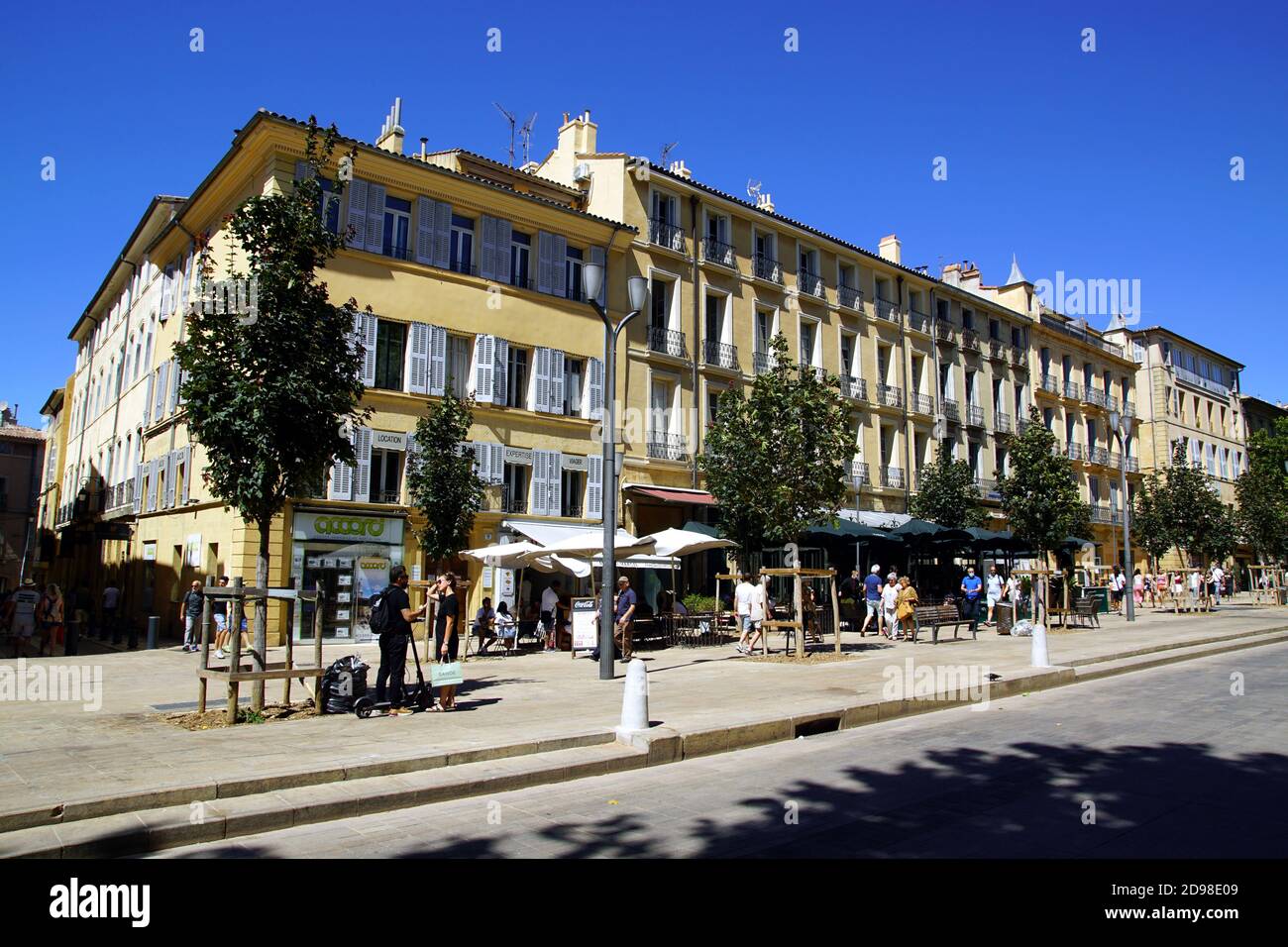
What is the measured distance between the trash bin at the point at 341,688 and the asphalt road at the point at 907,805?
11.6 ft

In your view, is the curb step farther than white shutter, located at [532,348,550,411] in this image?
No

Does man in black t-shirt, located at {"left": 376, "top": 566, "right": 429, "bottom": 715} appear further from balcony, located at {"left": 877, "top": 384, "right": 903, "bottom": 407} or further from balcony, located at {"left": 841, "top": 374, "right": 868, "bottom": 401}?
balcony, located at {"left": 877, "top": 384, "right": 903, "bottom": 407}

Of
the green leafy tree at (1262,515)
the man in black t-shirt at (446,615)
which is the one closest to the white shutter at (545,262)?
the man in black t-shirt at (446,615)

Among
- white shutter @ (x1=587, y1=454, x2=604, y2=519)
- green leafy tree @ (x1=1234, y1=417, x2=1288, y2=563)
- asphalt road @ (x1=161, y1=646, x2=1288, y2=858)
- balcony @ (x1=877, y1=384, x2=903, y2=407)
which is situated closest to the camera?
asphalt road @ (x1=161, y1=646, x2=1288, y2=858)

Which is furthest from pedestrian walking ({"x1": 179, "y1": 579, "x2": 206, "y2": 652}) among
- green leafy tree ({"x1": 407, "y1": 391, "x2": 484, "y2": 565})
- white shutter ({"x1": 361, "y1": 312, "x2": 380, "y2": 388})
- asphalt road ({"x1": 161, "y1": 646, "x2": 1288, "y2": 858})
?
asphalt road ({"x1": 161, "y1": 646, "x2": 1288, "y2": 858})

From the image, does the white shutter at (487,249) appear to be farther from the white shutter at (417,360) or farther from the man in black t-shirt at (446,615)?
the man in black t-shirt at (446,615)

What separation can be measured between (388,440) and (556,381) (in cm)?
531

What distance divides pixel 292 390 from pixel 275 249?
5.84 ft

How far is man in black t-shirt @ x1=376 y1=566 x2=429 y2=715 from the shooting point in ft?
31.5

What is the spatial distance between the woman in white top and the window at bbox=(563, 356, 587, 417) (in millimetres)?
9837

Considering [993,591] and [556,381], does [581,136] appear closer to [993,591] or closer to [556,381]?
[556,381]

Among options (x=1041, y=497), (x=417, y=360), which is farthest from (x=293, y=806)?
(x=1041, y=497)
